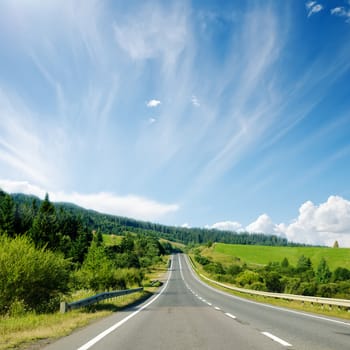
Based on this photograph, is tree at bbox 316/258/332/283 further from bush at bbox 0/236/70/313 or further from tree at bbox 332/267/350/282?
bush at bbox 0/236/70/313

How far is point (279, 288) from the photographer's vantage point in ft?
292

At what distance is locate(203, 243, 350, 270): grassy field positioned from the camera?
135m

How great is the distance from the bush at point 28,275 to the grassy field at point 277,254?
411ft

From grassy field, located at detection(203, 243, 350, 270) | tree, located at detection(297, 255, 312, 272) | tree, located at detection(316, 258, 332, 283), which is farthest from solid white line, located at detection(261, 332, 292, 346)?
grassy field, located at detection(203, 243, 350, 270)

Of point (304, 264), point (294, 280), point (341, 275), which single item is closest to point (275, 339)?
point (294, 280)

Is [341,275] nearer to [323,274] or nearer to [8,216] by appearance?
[323,274]

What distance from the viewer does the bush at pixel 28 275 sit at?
14.9 meters

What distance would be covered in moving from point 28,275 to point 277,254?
159 m

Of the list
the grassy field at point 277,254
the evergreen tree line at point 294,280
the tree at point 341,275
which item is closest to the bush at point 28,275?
the evergreen tree line at point 294,280

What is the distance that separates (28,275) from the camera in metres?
15.4

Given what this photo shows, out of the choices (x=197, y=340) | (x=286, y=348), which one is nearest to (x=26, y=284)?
(x=197, y=340)

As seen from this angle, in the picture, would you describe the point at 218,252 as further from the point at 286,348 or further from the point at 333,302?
the point at 286,348

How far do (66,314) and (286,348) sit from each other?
31.0 ft

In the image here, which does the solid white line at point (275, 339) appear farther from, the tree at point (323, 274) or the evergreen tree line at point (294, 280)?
the tree at point (323, 274)
